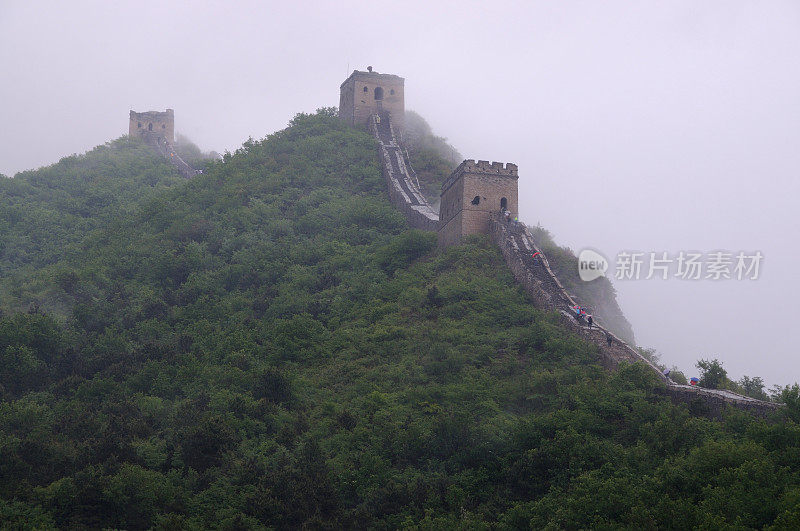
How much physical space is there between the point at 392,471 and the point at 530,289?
1068cm

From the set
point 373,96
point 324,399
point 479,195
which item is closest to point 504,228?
point 479,195

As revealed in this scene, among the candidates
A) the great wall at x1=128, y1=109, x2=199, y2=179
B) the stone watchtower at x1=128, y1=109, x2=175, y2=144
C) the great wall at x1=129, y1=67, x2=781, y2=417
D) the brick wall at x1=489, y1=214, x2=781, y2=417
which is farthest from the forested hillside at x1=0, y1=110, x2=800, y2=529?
the stone watchtower at x1=128, y1=109, x2=175, y2=144

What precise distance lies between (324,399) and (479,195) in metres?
12.3

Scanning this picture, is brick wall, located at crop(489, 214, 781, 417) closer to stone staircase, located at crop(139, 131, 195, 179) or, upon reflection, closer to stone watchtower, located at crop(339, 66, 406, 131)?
stone watchtower, located at crop(339, 66, 406, 131)

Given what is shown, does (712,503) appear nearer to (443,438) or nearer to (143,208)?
(443,438)

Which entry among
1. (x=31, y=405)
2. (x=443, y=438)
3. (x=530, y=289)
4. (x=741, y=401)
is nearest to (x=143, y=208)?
(x=31, y=405)

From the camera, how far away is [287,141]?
5803 centimetres

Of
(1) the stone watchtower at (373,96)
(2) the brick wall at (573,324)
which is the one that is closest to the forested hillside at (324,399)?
(2) the brick wall at (573,324)

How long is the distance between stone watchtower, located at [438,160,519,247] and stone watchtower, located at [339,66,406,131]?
19719mm

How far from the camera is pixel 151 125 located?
8044 centimetres

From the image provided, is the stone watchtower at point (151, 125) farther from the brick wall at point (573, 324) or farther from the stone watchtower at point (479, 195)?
the brick wall at point (573, 324)

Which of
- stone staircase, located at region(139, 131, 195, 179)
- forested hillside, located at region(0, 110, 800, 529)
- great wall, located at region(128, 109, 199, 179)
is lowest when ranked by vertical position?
forested hillside, located at region(0, 110, 800, 529)

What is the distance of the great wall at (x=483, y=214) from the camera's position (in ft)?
85.6

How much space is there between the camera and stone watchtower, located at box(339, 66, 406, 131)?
59.5m
